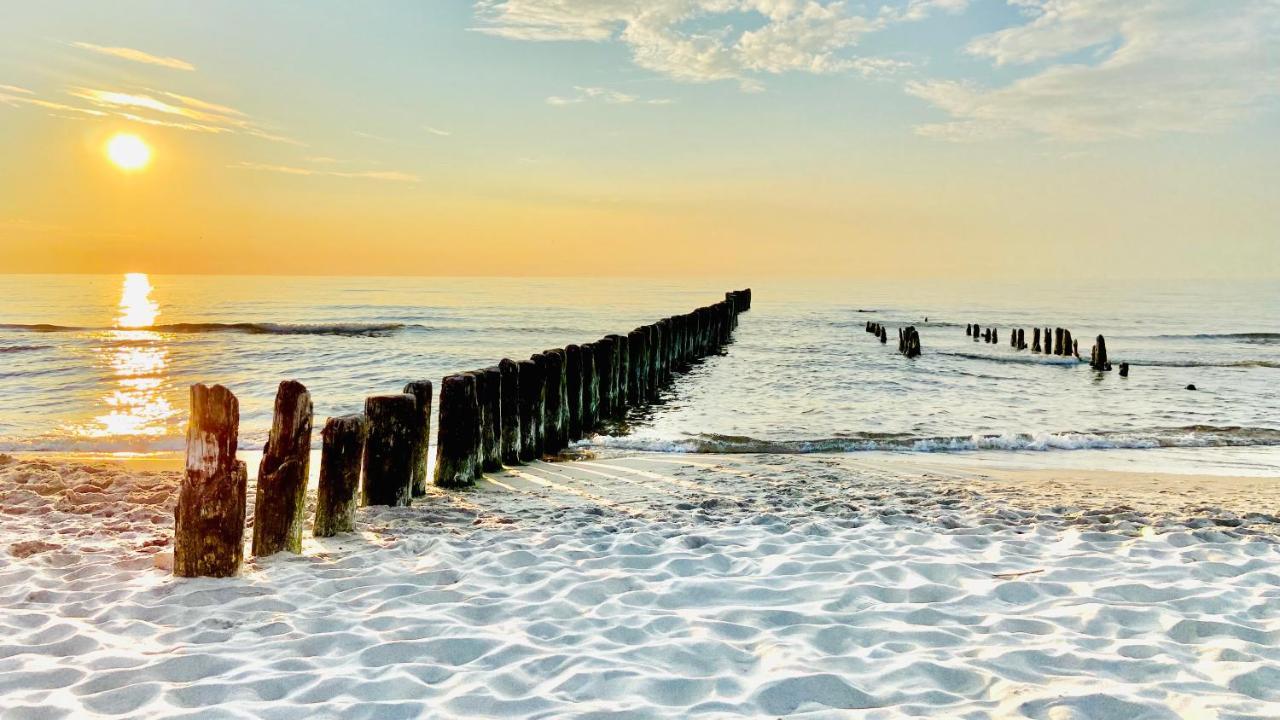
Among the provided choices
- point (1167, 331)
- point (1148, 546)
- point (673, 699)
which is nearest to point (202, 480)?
point (673, 699)

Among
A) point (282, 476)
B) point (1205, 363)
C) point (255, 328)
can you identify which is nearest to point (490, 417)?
point (282, 476)

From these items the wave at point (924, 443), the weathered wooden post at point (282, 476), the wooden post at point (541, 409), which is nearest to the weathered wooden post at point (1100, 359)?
the wave at point (924, 443)

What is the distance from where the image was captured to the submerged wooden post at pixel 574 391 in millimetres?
10844

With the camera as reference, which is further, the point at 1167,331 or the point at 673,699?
the point at 1167,331

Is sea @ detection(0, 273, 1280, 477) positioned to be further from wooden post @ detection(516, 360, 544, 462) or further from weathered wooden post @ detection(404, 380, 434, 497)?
weathered wooden post @ detection(404, 380, 434, 497)

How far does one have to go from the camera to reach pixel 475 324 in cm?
4403

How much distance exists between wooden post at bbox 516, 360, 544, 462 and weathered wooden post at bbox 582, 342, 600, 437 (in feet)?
5.51

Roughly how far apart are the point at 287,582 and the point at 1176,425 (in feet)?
44.0

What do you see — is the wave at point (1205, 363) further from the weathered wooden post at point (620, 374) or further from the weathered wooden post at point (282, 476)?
the weathered wooden post at point (282, 476)

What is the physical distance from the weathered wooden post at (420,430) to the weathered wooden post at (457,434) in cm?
49

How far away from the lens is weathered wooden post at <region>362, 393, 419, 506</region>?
669cm

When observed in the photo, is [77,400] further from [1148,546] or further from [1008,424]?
[1148,546]

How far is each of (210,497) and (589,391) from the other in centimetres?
688

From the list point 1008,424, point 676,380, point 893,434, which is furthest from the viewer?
point 676,380
